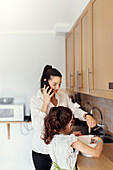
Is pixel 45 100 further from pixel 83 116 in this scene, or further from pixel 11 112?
pixel 11 112

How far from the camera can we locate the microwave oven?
2.57 metres

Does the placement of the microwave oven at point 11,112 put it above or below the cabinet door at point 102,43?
below

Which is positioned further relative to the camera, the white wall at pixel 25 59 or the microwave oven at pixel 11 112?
the white wall at pixel 25 59

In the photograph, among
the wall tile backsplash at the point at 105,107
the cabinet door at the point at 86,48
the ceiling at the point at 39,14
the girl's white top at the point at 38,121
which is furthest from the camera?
the ceiling at the point at 39,14

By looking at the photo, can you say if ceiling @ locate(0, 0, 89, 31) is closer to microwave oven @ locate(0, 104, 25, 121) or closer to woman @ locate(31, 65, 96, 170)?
woman @ locate(31, 65, 96, 170)

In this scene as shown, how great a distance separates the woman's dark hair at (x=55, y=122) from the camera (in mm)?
1332

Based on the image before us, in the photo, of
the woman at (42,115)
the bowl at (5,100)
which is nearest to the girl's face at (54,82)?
the woman at (42,115)

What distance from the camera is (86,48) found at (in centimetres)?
179

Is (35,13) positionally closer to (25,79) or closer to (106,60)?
(25,79)

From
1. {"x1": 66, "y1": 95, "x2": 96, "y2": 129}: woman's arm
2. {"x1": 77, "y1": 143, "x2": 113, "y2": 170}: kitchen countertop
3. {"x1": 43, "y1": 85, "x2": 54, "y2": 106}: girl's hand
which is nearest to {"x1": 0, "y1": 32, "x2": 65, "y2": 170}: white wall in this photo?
{"x1": 66, "y1": 95, "x2": 96, "y2": 129}: woman's arm

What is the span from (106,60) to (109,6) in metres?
0.34

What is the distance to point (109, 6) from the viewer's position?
4.00 feet

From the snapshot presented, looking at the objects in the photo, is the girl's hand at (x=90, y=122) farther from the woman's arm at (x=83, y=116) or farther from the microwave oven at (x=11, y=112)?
the microwave oven at (x=11, y=112)

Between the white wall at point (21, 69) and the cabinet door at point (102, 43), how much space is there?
4.84 ft
